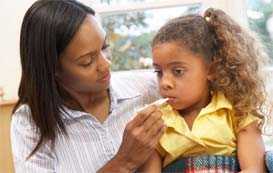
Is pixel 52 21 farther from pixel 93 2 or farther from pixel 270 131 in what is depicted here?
pixel 93 2

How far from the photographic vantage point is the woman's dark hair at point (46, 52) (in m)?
1.22

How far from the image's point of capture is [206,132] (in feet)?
3.70

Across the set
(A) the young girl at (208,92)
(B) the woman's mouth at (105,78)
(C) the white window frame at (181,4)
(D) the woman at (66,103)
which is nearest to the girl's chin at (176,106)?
(A) the young girl at (208,92)

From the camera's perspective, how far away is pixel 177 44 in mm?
1143

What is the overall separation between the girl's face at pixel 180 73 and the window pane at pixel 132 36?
114cm

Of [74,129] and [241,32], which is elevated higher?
[241,32]

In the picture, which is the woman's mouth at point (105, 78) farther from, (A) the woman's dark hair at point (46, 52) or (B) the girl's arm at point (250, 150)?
(B) the girl's arm at point (250, 150)

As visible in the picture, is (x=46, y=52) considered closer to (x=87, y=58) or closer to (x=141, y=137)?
(x=87, y=58)

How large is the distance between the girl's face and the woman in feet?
0.43

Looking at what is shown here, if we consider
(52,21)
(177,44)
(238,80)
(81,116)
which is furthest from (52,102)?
(238,80)

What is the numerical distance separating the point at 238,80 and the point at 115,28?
1.28 meters

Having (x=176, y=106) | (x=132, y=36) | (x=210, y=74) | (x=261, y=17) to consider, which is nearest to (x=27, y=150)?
(x=176, y=106)

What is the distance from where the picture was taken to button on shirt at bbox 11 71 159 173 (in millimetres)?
1255

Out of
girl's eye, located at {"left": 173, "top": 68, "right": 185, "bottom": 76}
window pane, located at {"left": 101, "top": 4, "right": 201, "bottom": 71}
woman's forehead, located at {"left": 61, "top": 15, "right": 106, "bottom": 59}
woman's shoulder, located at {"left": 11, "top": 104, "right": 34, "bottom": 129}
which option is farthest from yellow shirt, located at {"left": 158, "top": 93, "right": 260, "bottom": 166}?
window pane, located at {"left": 101, "top": 4, "right": 201, "bottom": 71}
